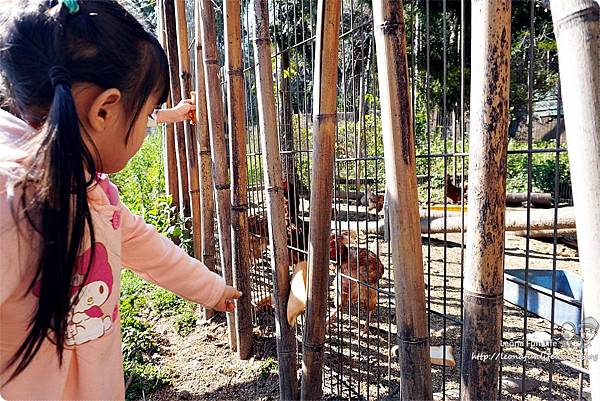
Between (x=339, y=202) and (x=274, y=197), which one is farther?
(x=339, y=202)

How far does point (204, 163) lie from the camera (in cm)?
280

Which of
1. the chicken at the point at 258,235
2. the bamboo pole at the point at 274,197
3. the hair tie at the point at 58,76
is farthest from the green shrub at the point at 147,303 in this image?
the hair tie at the point at 58,76

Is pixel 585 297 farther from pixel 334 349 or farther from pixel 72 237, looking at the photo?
pixel 334 349

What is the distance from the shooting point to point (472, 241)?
2.71 ft

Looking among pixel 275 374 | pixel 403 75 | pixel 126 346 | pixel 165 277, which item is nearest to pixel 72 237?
pixel 165 277

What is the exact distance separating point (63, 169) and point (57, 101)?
12 cm

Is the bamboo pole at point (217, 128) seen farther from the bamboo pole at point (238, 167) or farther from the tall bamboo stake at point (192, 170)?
the tall bamboo stake at point (192, 170)

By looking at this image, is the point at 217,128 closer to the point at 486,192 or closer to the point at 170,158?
the point at 486,192

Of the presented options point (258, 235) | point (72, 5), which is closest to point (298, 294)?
point (72, 5)

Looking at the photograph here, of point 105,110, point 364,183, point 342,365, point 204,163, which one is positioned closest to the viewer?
point 105,110

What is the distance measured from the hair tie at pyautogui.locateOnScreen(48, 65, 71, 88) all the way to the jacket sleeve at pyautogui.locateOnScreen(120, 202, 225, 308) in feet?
1.69

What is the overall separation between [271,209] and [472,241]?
0.96 meters

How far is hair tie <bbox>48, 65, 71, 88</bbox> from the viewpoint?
0.81 metres

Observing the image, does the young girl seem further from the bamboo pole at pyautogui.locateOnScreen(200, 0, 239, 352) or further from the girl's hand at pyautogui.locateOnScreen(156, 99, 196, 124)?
the bamboo pole at pyautogui.locateOnScreen(200, 0, 239, 352)
